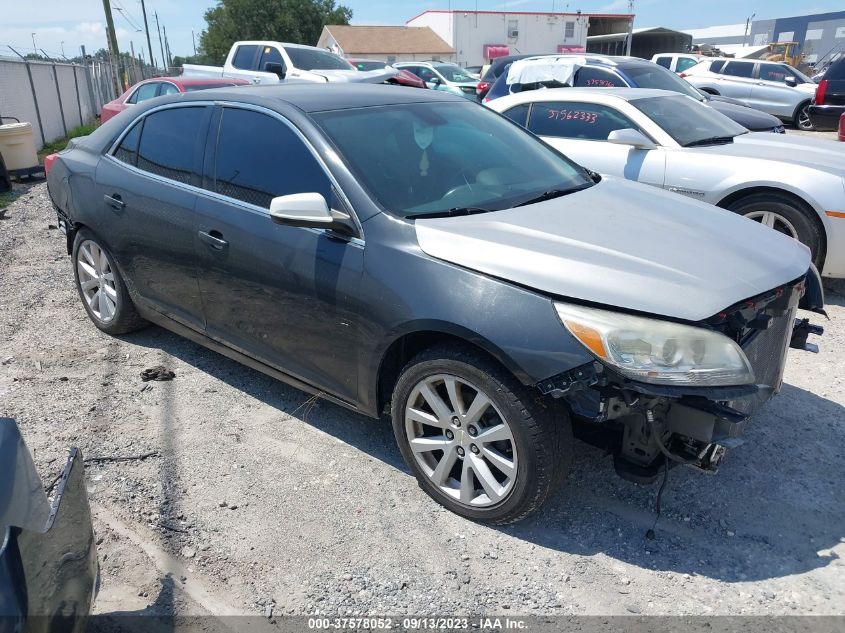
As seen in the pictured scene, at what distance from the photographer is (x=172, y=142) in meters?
4.12

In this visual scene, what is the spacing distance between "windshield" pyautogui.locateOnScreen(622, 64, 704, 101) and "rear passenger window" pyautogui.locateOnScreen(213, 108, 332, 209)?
24.8 feet

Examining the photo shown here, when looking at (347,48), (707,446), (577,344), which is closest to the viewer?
(577,344)

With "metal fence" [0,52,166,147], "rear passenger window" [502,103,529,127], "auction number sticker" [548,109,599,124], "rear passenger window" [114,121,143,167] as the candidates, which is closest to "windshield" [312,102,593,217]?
"rear passenger window" [114,121,143,167]

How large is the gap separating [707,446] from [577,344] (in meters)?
0.71

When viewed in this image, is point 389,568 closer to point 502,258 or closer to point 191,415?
point 502,258

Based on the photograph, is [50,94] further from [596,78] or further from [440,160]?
[440,160]

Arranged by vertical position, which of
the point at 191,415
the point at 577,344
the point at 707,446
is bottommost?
the point at 191,415

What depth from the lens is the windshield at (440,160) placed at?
326cm

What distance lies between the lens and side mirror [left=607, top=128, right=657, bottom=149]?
602cm

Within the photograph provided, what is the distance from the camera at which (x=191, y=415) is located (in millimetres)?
3986

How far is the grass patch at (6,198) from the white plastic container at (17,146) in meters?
0.88

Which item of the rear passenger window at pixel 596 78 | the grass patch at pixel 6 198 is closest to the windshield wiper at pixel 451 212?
the rear passenger window at pixel 596 78

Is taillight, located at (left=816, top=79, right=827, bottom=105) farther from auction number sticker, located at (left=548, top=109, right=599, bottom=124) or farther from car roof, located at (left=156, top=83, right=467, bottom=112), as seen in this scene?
car roof, located at (left=156, top=83, right=467, bottom=112)

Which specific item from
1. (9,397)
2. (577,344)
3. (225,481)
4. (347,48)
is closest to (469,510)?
(577,344)
